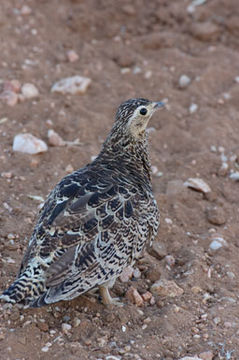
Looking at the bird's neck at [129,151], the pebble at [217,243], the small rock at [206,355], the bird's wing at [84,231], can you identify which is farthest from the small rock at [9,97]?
the small rock at [206,355]

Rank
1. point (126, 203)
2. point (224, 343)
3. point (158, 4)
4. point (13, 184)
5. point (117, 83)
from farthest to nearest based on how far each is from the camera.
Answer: point (158, 4)
point (117, 83)
point (13, 184)
point (126, 203)
point (224, 343)

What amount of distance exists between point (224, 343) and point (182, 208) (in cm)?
205

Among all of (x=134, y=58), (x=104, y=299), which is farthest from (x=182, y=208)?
(x=134, y=58)

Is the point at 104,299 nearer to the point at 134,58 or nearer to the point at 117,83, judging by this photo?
the point at 117,83

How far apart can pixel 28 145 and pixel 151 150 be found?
1568 mm

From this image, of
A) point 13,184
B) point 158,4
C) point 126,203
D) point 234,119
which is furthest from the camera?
point 158,4

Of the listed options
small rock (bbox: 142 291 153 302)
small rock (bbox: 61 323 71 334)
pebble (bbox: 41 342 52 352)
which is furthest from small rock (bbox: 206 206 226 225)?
pebble (bbox: 41 342 52 352)

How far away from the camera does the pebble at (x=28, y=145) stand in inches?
275

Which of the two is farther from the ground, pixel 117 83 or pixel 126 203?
pixel 126 203

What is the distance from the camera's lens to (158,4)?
977 centimetres

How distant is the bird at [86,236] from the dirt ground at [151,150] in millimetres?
384

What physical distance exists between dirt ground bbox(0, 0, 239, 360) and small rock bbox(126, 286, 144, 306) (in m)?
0.06

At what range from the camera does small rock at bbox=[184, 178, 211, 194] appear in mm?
6812

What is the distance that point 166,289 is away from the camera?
5426 mm
